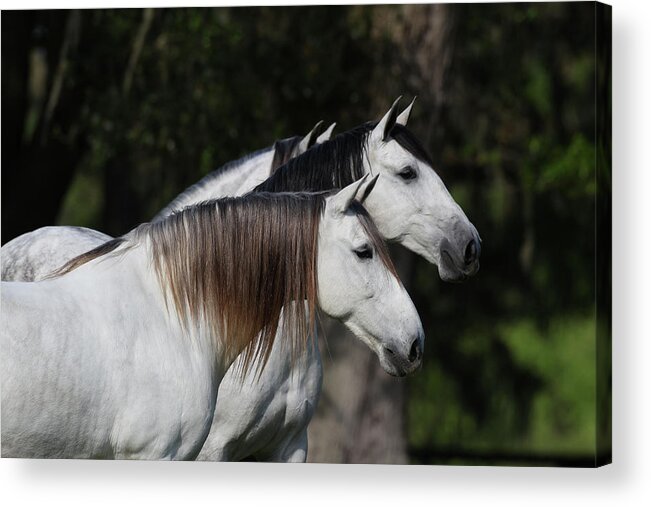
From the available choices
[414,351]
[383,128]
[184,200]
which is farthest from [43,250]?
[414,351]

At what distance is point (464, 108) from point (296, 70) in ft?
3.13

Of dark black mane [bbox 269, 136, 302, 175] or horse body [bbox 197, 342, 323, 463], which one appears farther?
dark black mane [bbox 269, 136, 302, 175]

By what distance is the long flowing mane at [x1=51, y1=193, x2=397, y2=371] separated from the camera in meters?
3.34

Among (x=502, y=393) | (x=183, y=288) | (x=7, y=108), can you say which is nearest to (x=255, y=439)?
(x=183, y=288)

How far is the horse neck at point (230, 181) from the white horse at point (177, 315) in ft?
3.31

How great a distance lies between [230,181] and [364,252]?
49.0 inches

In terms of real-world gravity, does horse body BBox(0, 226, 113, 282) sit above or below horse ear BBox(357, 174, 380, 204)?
below

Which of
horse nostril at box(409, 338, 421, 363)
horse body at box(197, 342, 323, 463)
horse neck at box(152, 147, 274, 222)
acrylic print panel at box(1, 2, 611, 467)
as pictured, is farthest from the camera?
horse neck at box(152, 147, 274, 222)

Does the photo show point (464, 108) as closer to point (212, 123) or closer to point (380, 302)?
point (212, 123)

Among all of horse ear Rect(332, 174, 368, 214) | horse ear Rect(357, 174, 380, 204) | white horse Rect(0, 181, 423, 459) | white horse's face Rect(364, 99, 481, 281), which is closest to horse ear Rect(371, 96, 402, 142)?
white horse's face Rect(364, 99, 481, 281)

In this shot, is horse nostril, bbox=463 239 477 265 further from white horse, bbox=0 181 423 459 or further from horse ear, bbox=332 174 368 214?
horse ear, bbox=332 174 368 214

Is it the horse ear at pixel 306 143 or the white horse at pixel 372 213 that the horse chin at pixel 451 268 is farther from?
the horse ear at pixel 306 143

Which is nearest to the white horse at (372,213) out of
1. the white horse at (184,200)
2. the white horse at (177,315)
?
the white horse at (184,200)

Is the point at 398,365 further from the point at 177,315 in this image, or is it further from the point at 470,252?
the point at 470,252
